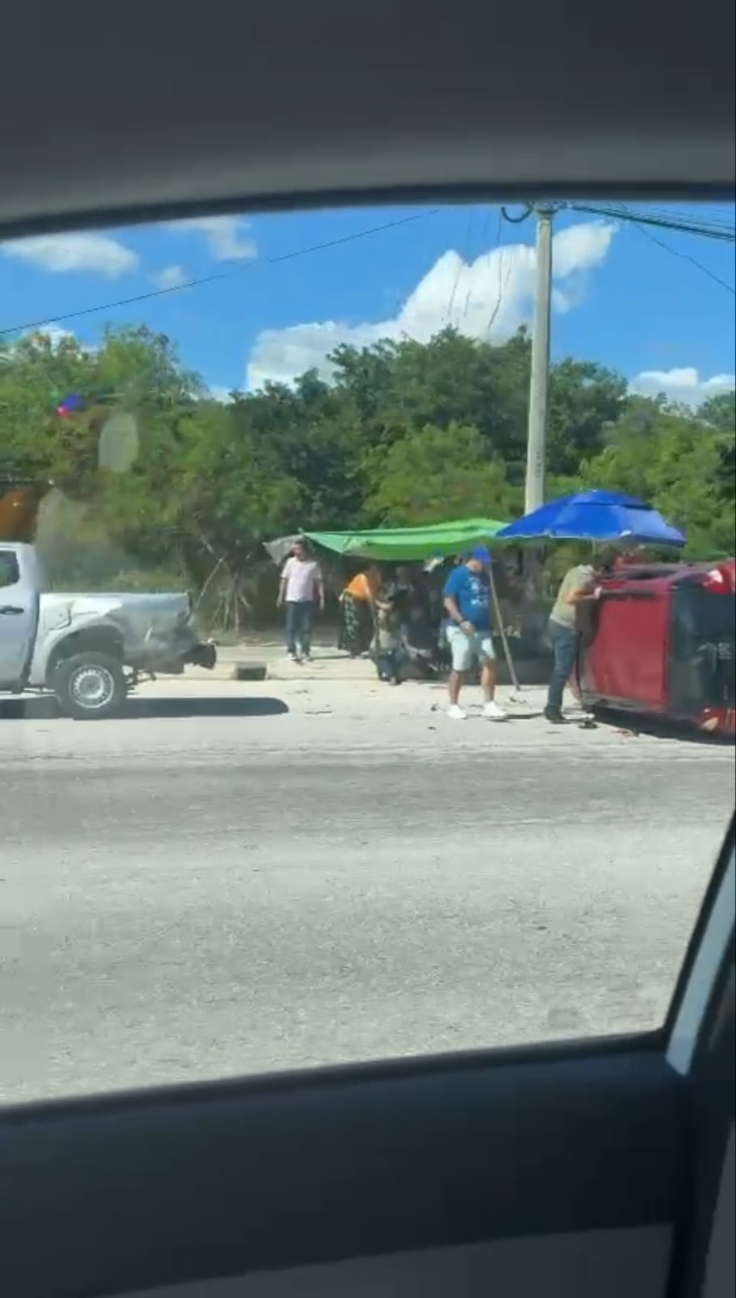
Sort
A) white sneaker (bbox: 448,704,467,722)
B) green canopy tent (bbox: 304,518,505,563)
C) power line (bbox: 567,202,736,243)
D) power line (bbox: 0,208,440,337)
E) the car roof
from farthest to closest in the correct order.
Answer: white sneaker (bbox: 448,704,467,722) → green canopy tent (bbox: 304,518,505,563) → power line (bbox: 567,202,736,243) → power line (bbox: 0,208,440,337) → the car roof

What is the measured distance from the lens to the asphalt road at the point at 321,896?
97.7 inches

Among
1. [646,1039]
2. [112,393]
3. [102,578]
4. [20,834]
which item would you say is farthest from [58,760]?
[646,1039]

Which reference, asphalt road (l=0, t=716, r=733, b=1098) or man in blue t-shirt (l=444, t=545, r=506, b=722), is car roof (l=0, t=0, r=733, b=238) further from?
asphalt road (l=0, t=716, r=733, b=1098)

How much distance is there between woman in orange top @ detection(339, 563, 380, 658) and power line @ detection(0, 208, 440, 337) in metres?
0.53

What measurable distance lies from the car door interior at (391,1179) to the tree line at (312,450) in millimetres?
697

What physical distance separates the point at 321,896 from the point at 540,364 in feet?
3.18

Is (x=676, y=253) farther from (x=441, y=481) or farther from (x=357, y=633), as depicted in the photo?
(x=357, y=633)

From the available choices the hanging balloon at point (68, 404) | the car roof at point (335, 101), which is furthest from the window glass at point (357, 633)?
the car roof at point (335, 101)

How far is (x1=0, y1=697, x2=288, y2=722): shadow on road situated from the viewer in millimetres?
2463

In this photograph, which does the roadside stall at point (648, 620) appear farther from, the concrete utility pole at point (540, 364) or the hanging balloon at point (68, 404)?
the hanging balloon at point (68, 404)

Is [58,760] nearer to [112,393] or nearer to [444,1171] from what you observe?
[112,393]

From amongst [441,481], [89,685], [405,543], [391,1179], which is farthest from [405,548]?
[391,1179]

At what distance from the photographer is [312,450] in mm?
2502

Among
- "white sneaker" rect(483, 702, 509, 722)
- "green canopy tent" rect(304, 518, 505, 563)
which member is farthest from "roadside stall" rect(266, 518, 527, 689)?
"white sneaker" rect(483, 702, 509, 722)
